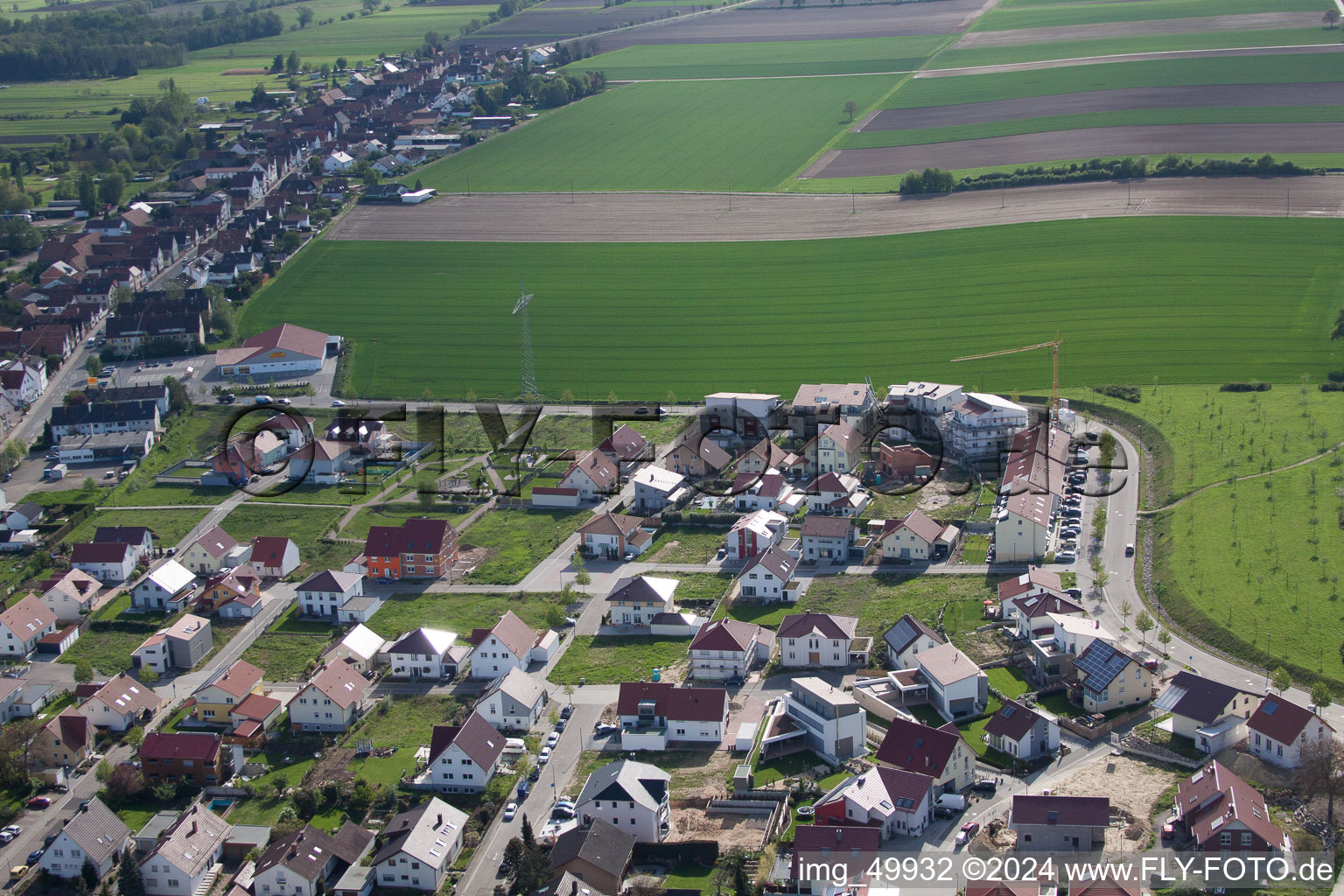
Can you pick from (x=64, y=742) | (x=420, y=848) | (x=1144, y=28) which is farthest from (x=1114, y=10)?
(x=420, y=848)

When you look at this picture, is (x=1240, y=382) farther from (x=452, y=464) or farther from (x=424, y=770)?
(x=424, y=770)

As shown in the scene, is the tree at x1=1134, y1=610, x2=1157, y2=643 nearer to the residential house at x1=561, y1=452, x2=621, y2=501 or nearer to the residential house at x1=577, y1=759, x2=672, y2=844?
the residential house at x1=577, y1=759, x2=672, y2=844

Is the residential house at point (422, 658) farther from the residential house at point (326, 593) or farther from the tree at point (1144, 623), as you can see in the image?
the tree at point (1144, 623)

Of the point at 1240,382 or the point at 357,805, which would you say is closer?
the point at 357,805

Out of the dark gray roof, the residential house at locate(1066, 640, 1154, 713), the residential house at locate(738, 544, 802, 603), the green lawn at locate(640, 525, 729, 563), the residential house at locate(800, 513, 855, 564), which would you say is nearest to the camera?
the dark gray roof

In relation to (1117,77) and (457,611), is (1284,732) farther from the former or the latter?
(1117,77)

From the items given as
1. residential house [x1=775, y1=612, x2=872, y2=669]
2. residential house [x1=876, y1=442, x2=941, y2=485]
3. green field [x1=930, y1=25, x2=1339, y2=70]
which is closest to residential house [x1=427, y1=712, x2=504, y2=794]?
residential house [x1=775, y1=612, x2=872, y2=669]

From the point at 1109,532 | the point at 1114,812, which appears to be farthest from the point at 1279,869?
the point at 1109,532
